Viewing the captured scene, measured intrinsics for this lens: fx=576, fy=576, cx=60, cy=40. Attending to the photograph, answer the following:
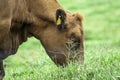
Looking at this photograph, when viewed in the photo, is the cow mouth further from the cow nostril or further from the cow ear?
the cow ear

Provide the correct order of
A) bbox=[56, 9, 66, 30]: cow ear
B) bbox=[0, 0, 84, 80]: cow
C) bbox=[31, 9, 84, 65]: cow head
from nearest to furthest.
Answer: bbox=[0, 0, 84, 80]: cow < bbox=[56, 9, 66, 30]: cow ear < bbox=[31, 9, 84, 65]: cow head

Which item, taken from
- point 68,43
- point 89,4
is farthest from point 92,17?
point 68,43

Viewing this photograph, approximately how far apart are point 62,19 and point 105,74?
5.30ft

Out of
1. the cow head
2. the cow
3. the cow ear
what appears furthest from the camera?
the cow head

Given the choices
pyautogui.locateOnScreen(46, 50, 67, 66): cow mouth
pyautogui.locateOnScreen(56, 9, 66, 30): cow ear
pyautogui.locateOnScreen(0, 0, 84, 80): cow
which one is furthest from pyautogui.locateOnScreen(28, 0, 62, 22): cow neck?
pyautogui.locateOnScreen(46, 50, 67, 66): cow mouth

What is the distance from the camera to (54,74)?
9797 millimetres

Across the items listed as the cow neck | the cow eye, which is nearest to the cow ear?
the cow neck

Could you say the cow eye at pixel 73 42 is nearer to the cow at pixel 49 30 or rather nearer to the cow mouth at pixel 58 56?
the cow at pixel 49 30

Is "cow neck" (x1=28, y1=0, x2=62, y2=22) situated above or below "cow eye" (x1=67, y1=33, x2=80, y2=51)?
above

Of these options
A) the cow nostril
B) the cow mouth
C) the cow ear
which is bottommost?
the cow mouth

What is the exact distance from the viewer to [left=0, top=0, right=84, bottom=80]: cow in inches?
404

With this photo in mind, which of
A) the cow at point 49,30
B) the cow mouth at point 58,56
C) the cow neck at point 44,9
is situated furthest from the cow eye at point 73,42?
the cow neck at point 44,9

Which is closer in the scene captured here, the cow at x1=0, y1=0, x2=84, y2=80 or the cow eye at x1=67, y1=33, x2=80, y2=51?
the cow at x1=0, y1=0, x2=84, y2=80

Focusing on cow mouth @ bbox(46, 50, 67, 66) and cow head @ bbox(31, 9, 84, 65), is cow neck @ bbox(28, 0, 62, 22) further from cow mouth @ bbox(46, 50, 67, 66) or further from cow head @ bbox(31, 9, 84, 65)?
cow mouth @ bbox(46, 50, 67, 66)
